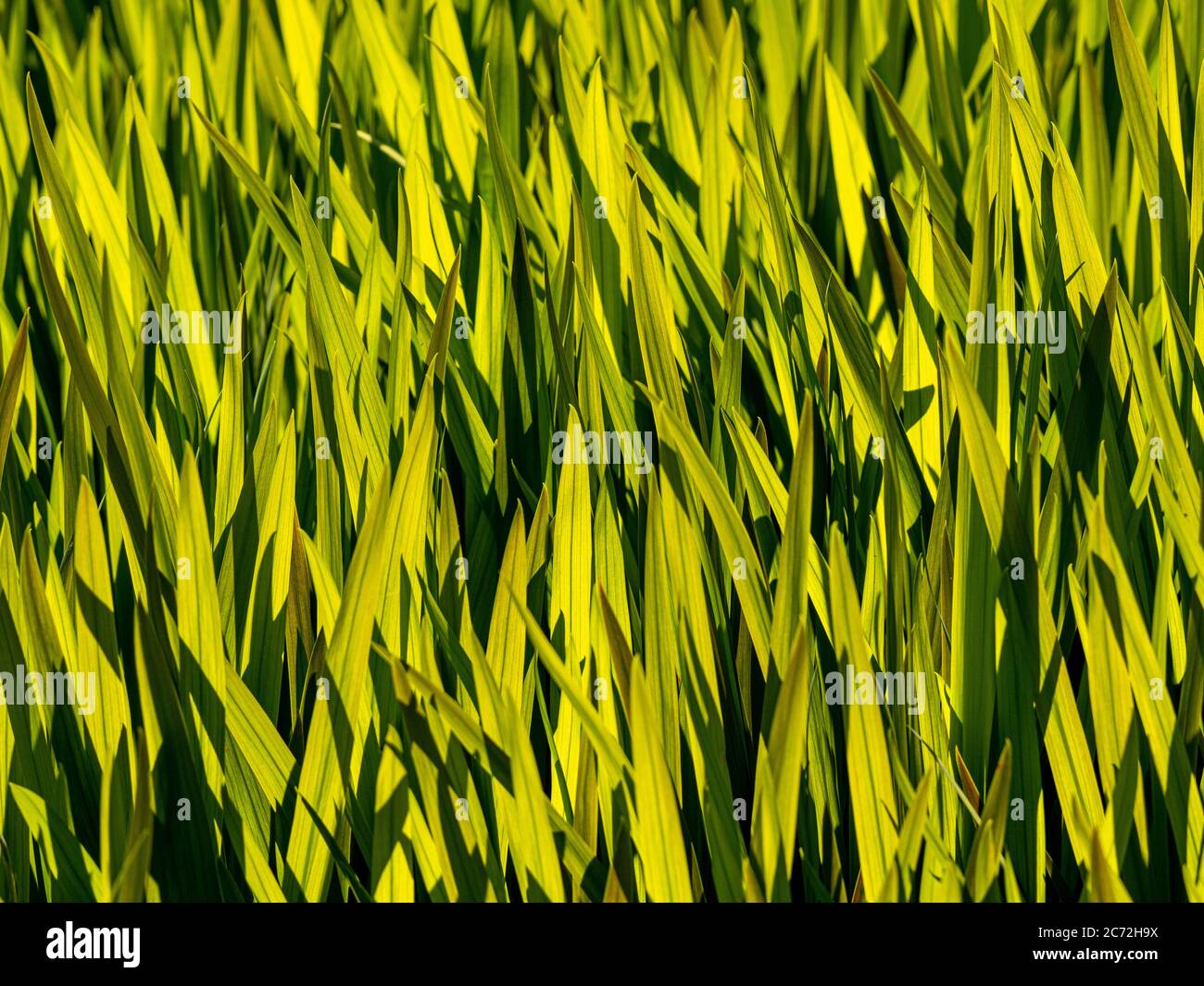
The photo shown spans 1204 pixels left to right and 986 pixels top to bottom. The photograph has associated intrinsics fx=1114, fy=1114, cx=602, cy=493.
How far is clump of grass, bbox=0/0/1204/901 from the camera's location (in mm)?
639

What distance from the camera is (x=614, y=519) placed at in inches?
28.1

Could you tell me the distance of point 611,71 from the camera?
1104 mm

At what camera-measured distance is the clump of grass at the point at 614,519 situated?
64 centimetres

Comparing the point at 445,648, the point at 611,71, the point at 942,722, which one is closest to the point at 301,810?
the point at 445,648

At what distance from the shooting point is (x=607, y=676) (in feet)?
2.25

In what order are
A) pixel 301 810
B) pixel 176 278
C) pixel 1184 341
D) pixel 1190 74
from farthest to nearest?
pixel 1190 74
pixel 176 278
pixel 1184 341
pixel 301 810

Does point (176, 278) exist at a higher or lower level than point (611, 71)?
lower

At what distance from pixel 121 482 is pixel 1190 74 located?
1.04 m

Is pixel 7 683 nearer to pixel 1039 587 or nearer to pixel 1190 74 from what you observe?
pixel 1039 587

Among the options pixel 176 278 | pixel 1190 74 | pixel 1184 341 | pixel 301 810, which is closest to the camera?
pixel 301 810
